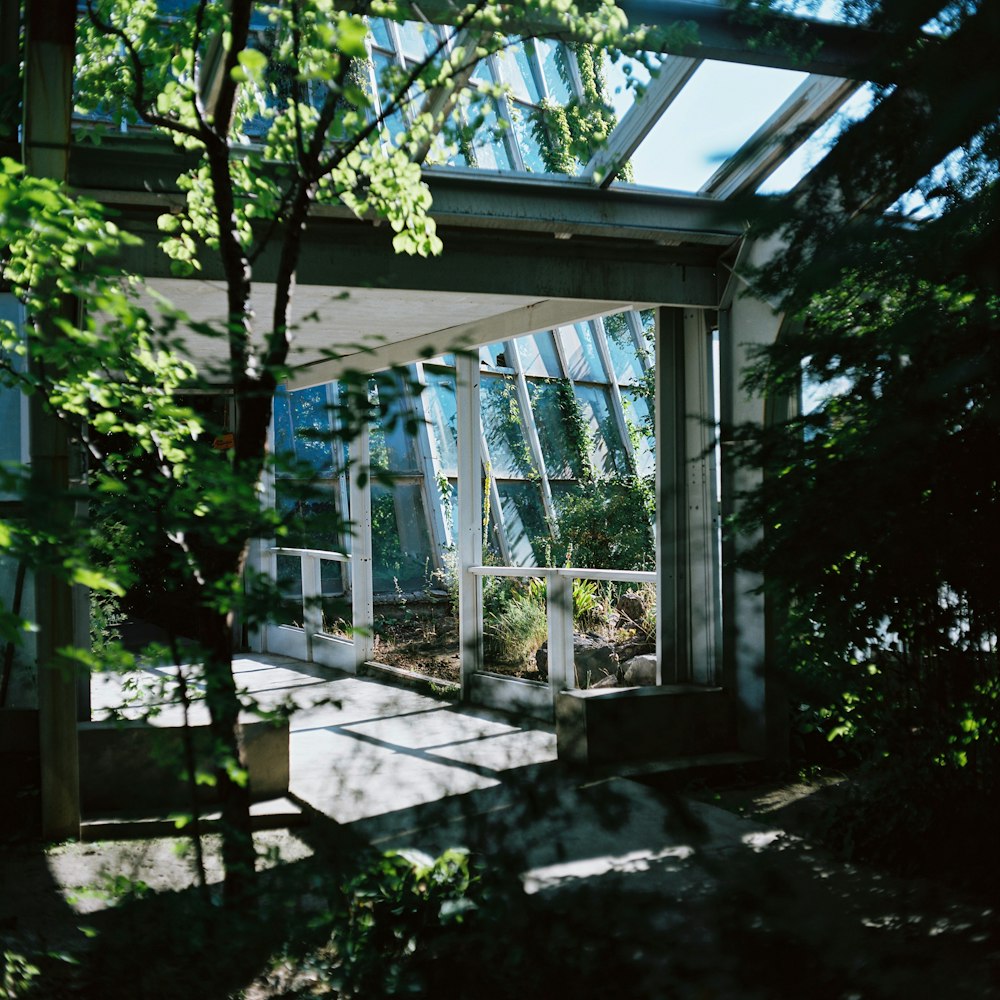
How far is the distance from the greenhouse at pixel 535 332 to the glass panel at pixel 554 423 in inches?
A: 1.3

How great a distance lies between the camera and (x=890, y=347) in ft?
2.89

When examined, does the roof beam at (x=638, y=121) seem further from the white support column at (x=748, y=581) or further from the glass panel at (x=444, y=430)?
the glass panel at (x=444, y=430)

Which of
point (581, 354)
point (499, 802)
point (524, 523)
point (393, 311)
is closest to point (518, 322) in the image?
point (393, 311)

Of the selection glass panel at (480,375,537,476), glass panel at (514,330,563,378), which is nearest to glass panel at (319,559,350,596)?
glass panel at (480,375,537,476)

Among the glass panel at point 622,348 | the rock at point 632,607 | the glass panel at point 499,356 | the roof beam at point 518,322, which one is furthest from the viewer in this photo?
the glass panel at point 622,348

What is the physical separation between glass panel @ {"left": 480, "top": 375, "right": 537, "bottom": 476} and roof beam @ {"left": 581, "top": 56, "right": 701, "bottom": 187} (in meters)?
6.44

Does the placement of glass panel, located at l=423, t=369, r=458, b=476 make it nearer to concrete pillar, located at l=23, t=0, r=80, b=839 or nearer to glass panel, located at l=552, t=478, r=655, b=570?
glass panel, located at l=552, t=478, r=655, b=570

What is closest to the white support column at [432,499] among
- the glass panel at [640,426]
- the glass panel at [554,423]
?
the glass panel at [554,423]

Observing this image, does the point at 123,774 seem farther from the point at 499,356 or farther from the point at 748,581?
the point at 499,356

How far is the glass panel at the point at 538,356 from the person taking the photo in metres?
12.6

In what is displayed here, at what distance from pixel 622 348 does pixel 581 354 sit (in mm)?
657

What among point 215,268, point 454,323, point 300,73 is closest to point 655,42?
point 300,73

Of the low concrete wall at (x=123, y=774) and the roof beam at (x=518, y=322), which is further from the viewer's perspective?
the roof beam at (x=518, y=322)

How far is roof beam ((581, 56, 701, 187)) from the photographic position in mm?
4512
